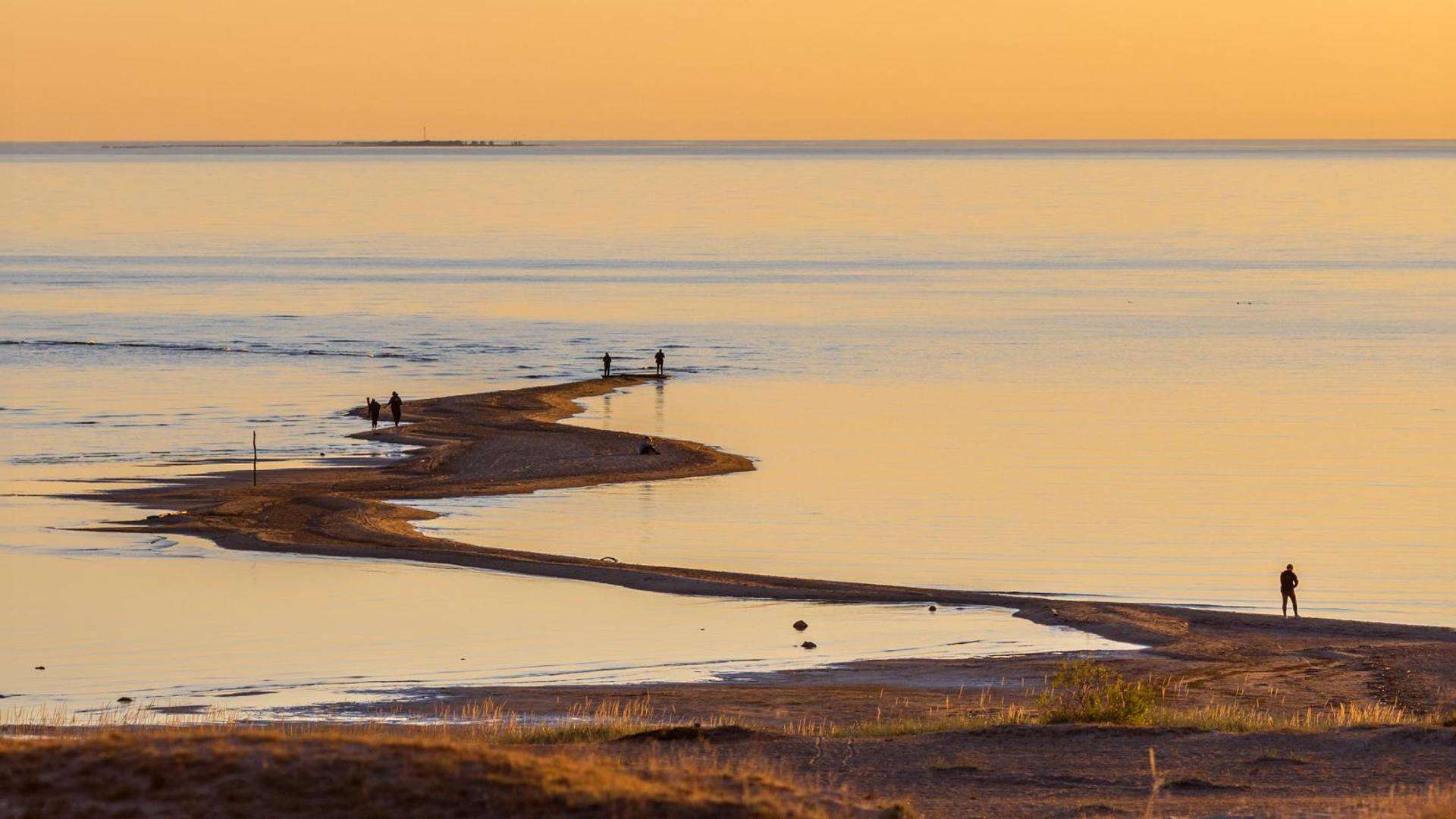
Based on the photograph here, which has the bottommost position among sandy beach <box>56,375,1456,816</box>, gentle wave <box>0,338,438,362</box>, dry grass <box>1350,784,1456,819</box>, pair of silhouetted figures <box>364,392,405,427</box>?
dry grass <box>1350,784,1456,819</box>

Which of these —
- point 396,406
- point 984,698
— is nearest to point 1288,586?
point 984,698

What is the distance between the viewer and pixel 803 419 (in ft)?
216

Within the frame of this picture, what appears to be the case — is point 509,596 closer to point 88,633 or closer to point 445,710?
point 88,633

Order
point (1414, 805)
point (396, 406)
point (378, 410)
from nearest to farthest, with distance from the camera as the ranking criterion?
point (1414, 805) < point (396, 406) < point (378, 410)

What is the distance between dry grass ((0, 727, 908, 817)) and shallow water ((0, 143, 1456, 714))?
46.4 ft

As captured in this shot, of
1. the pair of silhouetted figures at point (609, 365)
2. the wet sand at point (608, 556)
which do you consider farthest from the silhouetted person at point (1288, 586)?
the pair of silhouetted figures at point (609, 365)

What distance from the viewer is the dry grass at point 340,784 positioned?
1422 cm

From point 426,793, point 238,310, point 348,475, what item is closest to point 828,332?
point 238,310

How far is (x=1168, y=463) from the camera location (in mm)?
55562

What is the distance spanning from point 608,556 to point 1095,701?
19063 millimetres

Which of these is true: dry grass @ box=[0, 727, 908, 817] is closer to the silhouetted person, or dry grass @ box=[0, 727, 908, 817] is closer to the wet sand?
the wet sand

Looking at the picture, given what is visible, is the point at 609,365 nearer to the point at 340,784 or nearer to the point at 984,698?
the point at 984,698

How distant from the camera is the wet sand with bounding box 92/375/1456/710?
2942 centimetres

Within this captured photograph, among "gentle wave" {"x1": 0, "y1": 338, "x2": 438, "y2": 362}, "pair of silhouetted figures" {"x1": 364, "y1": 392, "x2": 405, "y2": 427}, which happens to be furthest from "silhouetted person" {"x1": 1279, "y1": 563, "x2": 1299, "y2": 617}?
"gentle wave" {"x1": 0, "y1": 338, "x2": 438, "y2": 362}
